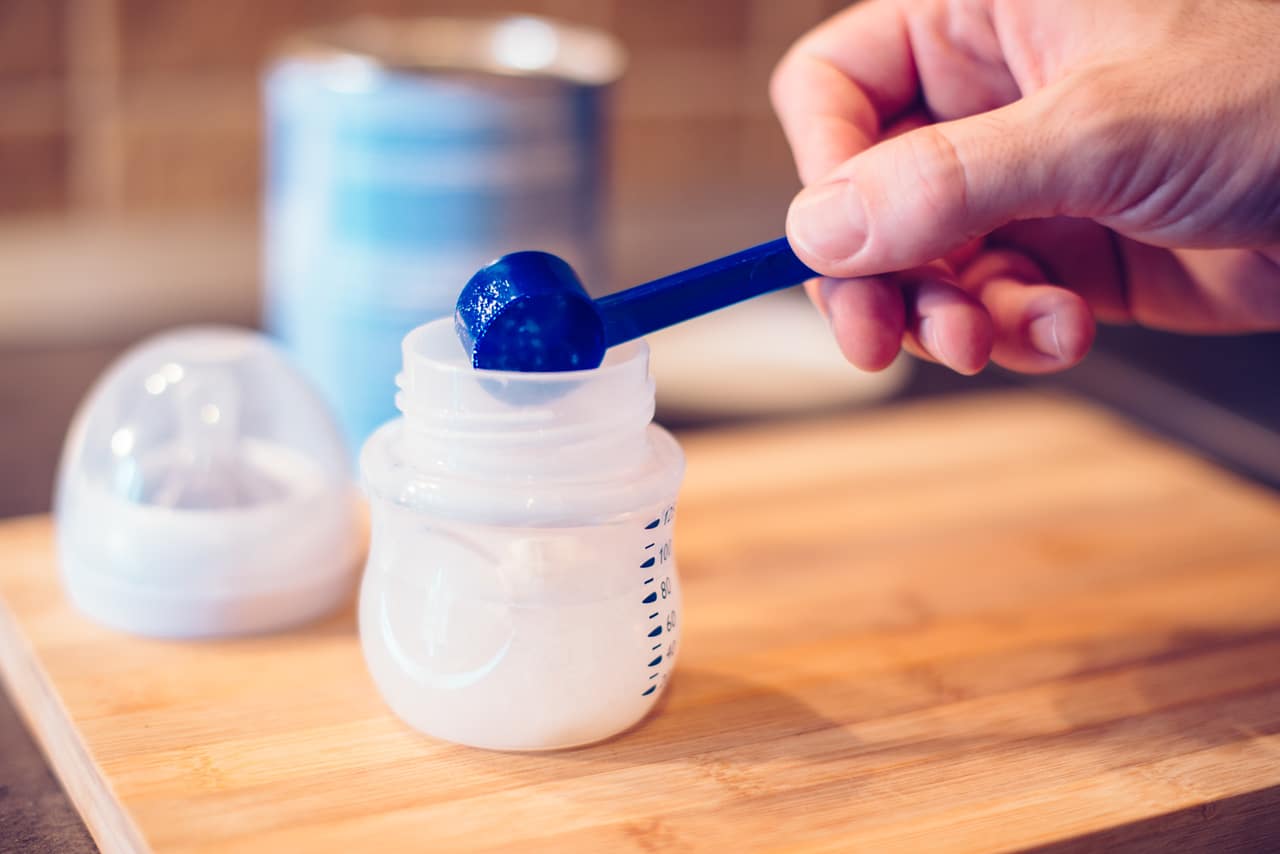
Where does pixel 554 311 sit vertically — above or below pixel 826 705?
above

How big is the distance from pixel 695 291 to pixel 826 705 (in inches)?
7.8

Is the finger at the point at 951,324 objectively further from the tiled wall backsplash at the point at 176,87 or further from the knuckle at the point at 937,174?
the tiled wall backsplash at the point at 176,87

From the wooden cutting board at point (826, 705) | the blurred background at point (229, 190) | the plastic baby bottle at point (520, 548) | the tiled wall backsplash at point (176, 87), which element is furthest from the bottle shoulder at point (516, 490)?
the tiled wall backsplash at point (176, 87)

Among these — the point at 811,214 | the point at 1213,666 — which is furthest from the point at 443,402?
the point at 1213,666

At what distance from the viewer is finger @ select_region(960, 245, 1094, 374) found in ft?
2.15

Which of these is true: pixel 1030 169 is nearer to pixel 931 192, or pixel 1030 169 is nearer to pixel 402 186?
pixel 931 192

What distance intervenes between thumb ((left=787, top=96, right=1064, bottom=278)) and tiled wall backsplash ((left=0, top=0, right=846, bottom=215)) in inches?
37.3

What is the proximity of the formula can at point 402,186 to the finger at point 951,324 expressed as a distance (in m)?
0.26

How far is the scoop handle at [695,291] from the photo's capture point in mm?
560

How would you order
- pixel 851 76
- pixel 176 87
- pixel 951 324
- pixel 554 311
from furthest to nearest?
pixel 176 87
pixel 851 76
pixel 951 324
pixel 554 311

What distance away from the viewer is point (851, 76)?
2.46ft

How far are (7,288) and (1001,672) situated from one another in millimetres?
1084

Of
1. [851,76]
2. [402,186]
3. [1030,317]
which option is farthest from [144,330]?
[1030,317]

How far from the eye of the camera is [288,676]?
0.63 m
